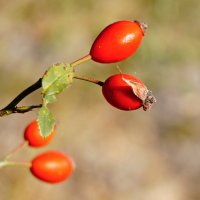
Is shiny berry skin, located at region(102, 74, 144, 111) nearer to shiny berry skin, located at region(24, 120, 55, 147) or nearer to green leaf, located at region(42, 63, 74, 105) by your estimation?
green leaf, located at region(42, 63, 74, 105)

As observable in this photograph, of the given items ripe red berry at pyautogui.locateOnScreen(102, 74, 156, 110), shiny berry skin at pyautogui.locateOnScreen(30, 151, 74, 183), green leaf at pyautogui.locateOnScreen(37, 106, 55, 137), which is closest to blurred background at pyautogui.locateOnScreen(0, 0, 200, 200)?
shiny berry skin at pyautogui.locateOnScreen(30, 151, 74, 183)

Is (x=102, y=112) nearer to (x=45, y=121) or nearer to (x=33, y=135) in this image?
(x=33, y=135)

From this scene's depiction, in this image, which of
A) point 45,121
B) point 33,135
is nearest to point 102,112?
point 33,135

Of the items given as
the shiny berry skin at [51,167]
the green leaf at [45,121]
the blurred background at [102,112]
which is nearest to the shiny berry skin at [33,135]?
the shiny berry skin at [51,167]

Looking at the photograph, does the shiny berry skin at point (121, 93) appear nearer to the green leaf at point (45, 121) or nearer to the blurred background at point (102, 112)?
the green leaf at point (45, 121)

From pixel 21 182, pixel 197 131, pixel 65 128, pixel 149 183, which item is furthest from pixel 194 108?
pixel 21 182
